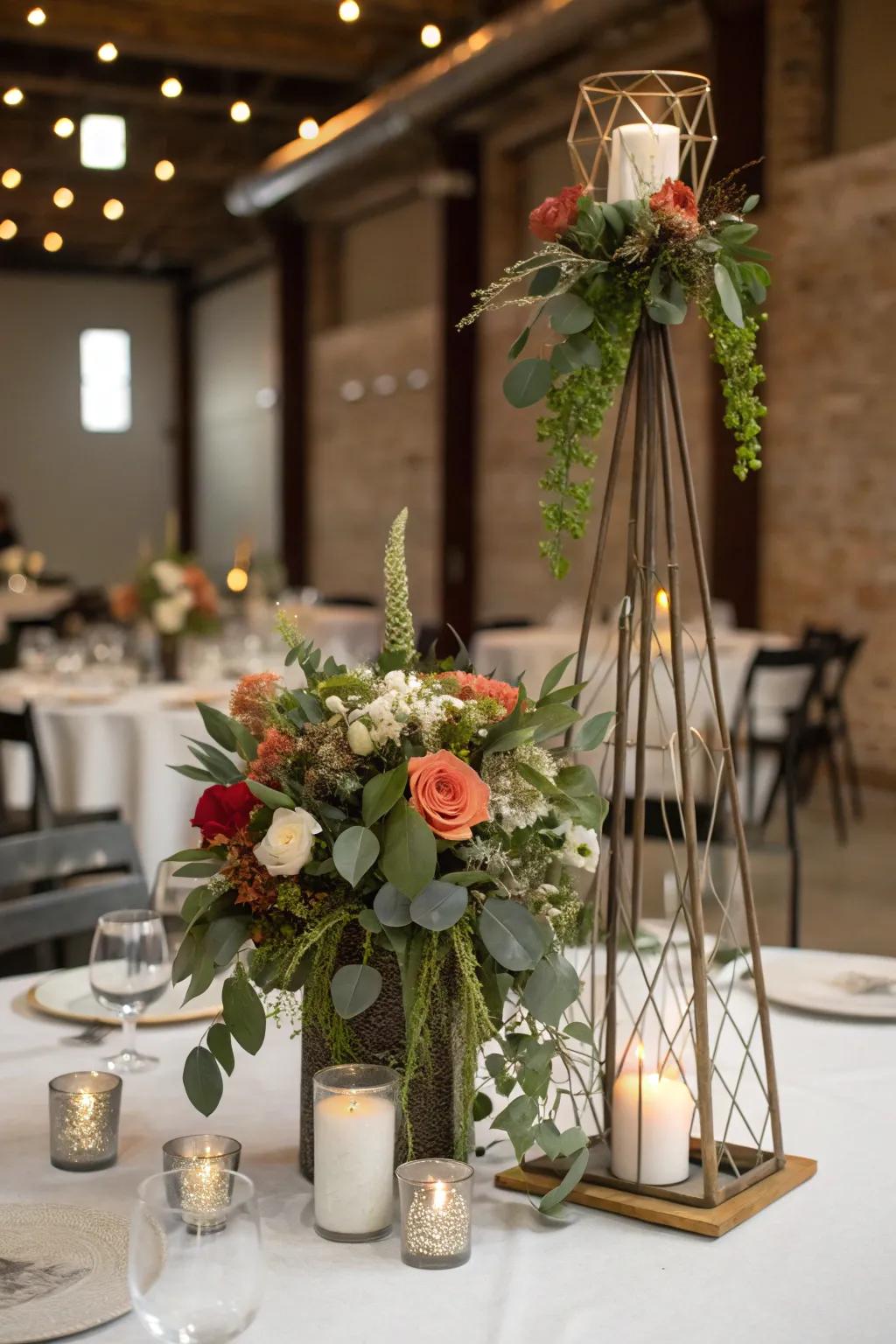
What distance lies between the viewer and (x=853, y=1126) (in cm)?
152

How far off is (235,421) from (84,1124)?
1699 cm

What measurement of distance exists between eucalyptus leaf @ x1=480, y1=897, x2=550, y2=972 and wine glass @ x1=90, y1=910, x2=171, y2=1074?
54cm

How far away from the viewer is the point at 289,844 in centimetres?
125

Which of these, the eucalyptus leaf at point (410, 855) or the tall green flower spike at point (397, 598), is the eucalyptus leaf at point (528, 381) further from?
the eucalyptus leaf at point (410, 855)

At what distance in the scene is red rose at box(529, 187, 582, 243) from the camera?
1373 millimetres

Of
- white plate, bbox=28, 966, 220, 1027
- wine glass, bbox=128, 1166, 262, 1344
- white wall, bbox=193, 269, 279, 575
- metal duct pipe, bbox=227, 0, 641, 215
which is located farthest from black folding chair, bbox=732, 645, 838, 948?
white wall, bbox=193, 269, 279, 575

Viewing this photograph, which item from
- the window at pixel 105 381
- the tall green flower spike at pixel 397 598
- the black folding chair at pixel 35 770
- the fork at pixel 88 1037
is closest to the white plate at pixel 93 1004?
the fork at pixel 88 1037

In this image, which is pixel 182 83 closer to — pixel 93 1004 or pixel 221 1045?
pixel 93 1004

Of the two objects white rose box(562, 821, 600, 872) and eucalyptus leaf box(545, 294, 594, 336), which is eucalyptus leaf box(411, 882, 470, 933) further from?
eucalyptus leaf box(545, 294, 594, 336)

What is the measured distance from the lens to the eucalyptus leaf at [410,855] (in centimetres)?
122

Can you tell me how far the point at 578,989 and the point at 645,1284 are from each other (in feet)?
0.75

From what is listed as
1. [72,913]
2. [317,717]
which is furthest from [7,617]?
[317,717]

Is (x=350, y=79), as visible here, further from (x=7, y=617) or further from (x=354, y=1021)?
(x=354, y=1021)

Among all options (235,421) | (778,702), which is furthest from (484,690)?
(235,421)
